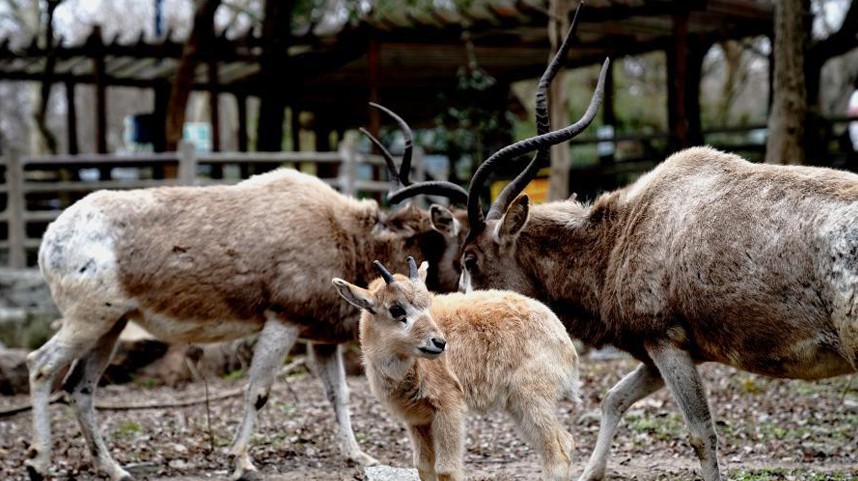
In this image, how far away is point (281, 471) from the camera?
7.25 metres

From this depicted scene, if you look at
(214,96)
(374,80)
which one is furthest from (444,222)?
(214,96)

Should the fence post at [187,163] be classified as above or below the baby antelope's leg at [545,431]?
above

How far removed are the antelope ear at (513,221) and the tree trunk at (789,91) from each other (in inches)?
162

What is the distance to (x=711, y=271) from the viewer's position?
5.65 meters

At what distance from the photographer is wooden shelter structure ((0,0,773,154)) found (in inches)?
595

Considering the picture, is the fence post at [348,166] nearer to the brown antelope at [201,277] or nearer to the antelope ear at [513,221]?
the brown antelope at [201,277]

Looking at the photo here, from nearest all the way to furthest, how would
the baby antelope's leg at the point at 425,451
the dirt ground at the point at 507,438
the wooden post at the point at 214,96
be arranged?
the baby antelope's leg at the point at 425,451, the dirt ground at the point at 507,438, the wooden post at the point at 214,96

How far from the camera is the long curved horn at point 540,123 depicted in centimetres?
721

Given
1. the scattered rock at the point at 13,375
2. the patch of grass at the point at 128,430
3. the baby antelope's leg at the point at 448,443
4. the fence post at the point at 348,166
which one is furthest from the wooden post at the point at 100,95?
A: the baby antelope's leg at the point at 448,443

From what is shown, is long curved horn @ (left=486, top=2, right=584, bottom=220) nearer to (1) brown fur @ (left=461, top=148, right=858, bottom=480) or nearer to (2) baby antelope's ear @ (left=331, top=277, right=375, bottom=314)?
(1) brown fur @ (left=461, top=148, right=858, bottom=480)

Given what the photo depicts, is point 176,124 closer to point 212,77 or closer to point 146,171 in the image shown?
point 212,77

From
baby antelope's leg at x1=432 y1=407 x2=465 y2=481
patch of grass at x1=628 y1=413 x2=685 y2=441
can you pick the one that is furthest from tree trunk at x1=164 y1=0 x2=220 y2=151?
baby antelope's leg at x1=432 y1=407 x2=465 y2=481

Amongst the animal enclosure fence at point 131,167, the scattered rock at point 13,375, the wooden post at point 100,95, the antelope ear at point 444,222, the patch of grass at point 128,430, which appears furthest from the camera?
the wooden post at point 100,95

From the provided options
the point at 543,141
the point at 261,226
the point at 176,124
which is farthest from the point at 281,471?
the point at 176,124
